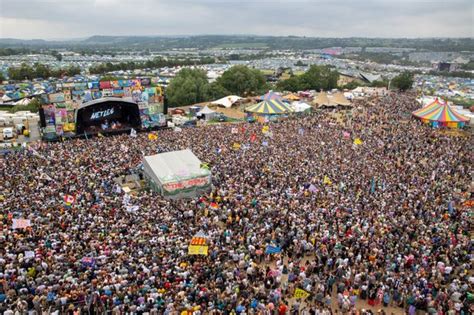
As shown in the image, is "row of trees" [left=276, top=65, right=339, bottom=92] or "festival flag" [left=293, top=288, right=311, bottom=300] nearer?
"festival flag" [left=293, top=288, right=311, bottom=300]

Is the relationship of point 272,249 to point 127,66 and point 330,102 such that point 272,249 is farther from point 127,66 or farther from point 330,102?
point 127,66

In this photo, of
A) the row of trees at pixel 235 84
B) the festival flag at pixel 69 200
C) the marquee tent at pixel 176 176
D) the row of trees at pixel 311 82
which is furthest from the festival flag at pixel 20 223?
the row of trees at pixel 311 82

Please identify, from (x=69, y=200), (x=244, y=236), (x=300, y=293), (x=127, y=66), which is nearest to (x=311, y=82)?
(x=244, y=236)

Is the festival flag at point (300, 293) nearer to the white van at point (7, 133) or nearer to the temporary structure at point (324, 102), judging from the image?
the white van at point (7, 133)

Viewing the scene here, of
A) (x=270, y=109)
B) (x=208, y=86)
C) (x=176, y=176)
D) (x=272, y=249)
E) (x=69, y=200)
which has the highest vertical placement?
(x=208, y=86)

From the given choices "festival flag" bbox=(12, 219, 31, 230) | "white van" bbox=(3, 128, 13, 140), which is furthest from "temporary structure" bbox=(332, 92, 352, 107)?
"festival flag" bbox=(12, 219, 31, 230)

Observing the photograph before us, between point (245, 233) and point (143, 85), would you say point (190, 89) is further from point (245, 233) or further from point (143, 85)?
point (245, 233)

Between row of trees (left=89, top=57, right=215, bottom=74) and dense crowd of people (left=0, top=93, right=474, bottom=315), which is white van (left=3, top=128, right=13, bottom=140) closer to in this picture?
dense crowd of people (left=0, top=93, right=474, bottom=315)
